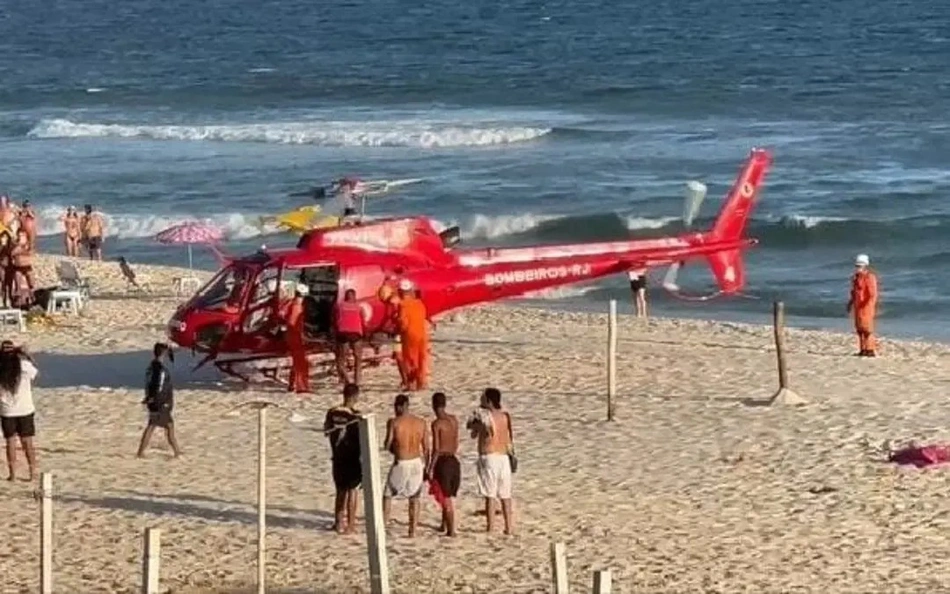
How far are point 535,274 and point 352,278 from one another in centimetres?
243

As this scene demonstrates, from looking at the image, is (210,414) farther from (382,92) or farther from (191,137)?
(382,92)

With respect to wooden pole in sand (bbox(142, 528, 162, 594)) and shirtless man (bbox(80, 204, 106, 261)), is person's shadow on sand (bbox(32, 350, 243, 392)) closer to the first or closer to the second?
wooden pole in sand (bbox(142, 528, 162, 594))

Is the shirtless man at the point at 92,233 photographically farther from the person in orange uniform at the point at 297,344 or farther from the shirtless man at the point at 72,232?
the person in orange uniform at the point at 297,344

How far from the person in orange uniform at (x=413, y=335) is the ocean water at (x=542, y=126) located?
11.5 metres

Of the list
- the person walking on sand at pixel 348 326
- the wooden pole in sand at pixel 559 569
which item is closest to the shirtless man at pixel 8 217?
the person walking on sand at pixel 348 326

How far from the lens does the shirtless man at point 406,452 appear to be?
16766 millimetres

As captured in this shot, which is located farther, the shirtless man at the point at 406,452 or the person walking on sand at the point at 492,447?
the person walking on sand at the point at 492,447

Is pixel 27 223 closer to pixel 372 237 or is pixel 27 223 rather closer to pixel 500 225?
pixel 372 237

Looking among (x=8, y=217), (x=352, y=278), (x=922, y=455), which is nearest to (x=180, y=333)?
(x=352, y=278)

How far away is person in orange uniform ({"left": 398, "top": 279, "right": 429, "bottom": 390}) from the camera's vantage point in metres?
23.0

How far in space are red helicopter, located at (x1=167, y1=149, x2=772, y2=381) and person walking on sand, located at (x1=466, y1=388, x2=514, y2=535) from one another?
21.1 ft

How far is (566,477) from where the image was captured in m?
19.7

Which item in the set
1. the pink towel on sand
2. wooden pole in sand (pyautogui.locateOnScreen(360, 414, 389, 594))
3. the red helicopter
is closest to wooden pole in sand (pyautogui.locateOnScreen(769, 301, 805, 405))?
the pink towel on sand

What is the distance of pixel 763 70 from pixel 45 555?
6616cm
